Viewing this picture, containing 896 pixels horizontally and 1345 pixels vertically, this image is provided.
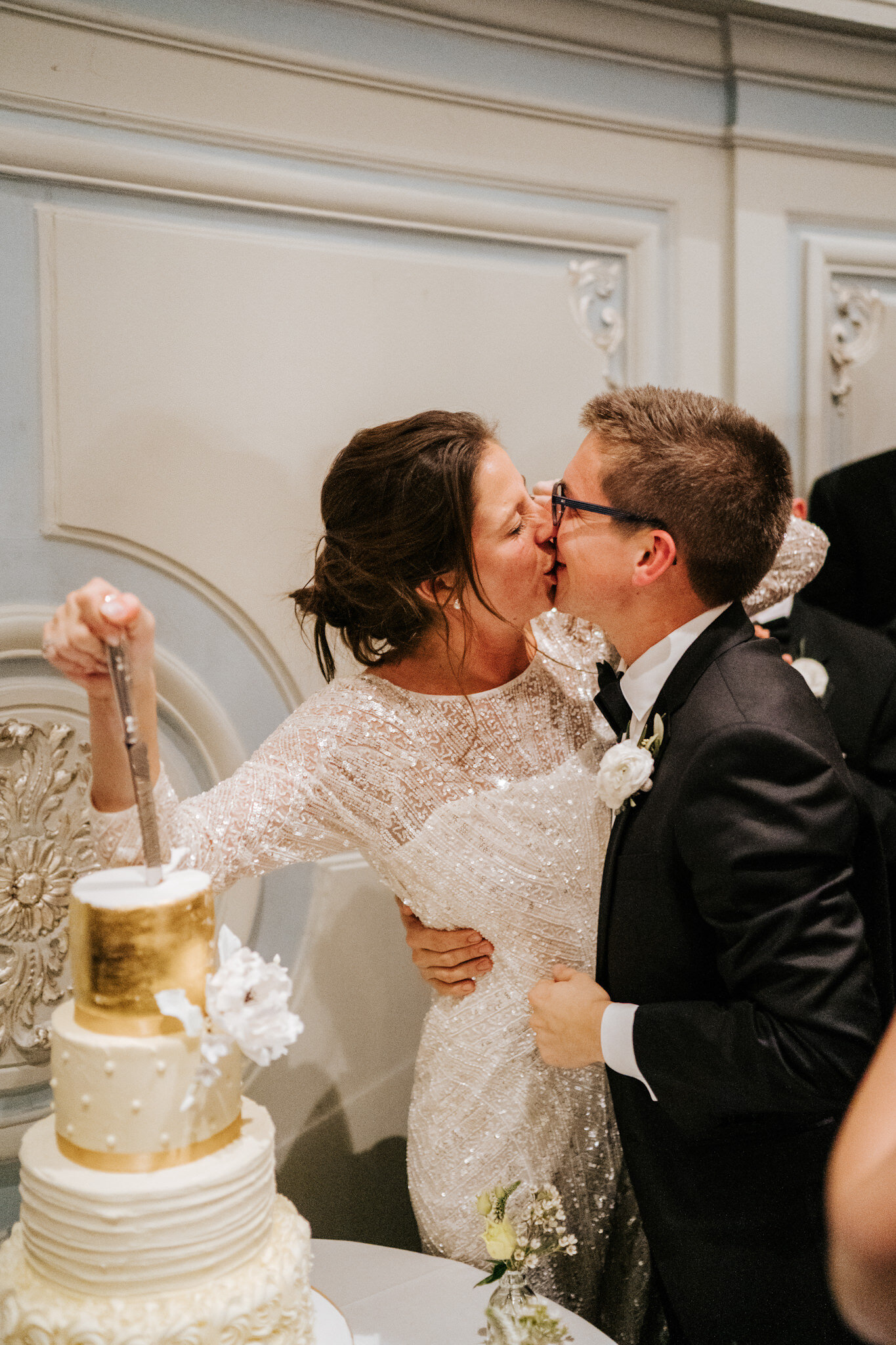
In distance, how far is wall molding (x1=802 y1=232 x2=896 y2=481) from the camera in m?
3.03

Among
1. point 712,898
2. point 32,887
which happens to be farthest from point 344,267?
point 712,898

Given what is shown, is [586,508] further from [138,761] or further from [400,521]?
[138,761]

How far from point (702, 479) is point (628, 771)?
49cm

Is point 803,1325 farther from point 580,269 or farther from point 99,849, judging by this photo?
point 580,269

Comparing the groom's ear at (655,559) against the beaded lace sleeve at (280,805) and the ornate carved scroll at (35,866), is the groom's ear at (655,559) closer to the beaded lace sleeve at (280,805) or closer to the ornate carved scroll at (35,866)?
the beaded lace sleeve at (280,805)

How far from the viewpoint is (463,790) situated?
1886 millimetres

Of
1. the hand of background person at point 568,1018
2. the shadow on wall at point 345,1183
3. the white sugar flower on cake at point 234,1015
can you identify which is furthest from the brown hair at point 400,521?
the shadow on wall at point 345,1183

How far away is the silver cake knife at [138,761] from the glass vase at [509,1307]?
0.88 meters

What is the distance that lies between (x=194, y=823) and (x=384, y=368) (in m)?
1.30

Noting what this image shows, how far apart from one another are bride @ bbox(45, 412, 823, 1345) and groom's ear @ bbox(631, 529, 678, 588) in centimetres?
21

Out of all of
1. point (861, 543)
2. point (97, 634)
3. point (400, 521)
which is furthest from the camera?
point (861, 543)

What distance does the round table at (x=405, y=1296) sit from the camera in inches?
65.4

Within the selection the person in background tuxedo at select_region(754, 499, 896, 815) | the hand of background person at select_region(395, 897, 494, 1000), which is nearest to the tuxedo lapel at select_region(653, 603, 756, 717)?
the hand of background person at select_region(395, 897, 494, 1000)

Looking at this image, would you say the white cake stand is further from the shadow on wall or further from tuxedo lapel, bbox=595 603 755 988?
the shadow on wall
